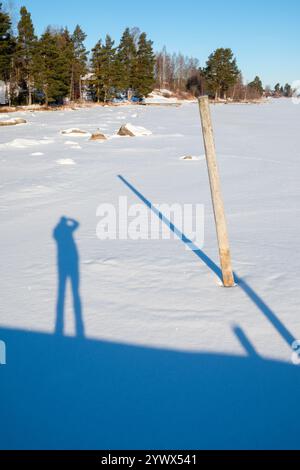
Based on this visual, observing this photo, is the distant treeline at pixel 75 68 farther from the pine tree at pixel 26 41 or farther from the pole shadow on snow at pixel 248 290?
the pole shadow on snow at pixel 248 290

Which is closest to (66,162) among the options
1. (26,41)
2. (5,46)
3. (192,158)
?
(192,158)

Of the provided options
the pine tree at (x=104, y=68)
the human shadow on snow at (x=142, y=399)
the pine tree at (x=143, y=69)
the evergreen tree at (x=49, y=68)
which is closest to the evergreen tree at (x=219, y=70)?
the pine tree at (x=143, y=69)

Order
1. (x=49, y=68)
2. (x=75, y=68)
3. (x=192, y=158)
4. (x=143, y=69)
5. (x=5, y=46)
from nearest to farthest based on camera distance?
(x=192, y=158), (x=5, y=46), (x=49, y=68), (x=75, y=68), (x=143, y=69)

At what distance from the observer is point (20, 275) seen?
4.30 m

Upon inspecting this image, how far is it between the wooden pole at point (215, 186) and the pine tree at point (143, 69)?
187 feet

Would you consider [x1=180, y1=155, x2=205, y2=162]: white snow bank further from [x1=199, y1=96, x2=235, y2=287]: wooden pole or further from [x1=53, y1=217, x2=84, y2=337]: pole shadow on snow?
[x1=199, y1=96, x2=235, y2=287]: wooden pole

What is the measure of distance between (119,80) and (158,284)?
5392 cm

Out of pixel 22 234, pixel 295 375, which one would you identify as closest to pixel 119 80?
pixel 22 234

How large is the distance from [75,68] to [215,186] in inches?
2039

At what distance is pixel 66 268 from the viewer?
4.43 m

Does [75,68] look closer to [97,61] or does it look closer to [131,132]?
[97,61]

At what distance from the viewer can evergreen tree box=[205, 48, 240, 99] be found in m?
71.4
